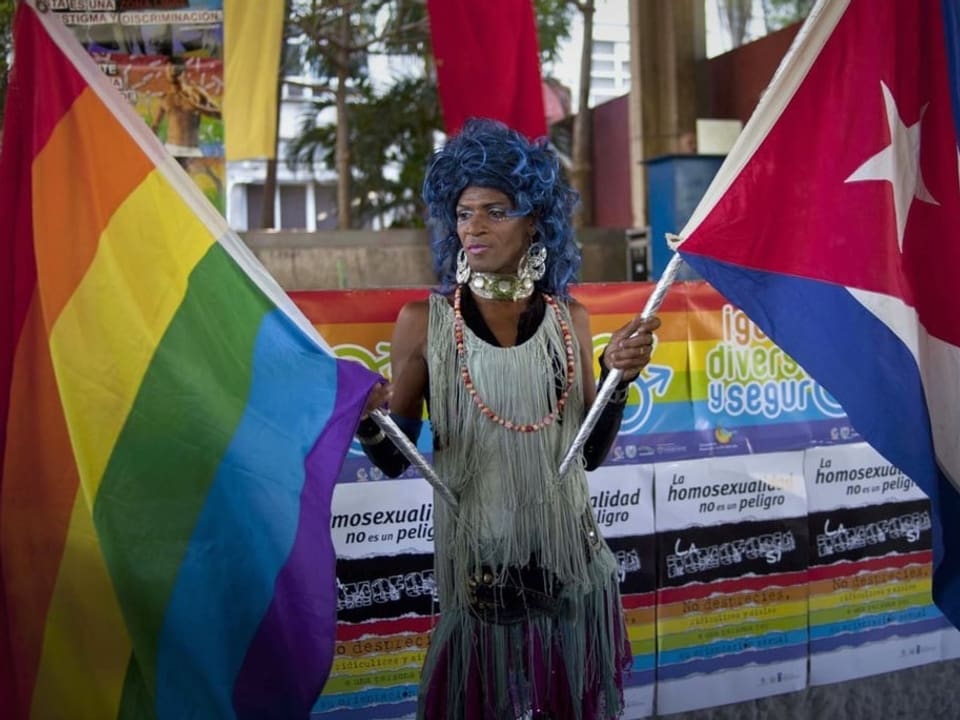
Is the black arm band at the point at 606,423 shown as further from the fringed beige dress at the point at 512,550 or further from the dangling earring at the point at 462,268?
the dangling earring at the point at 462,268

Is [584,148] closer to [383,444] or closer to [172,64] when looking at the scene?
[172,64]

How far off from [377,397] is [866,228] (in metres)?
1.24

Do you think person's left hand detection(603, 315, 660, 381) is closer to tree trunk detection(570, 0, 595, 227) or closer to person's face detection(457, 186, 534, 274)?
person's face detection(457, 186, 534, 274)

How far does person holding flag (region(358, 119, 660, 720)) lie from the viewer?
265 cm

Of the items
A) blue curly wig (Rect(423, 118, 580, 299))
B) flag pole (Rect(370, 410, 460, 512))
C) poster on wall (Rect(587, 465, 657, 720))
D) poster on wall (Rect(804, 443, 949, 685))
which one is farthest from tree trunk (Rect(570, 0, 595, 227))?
flag pole (Rect(370, 410, 460, 512))

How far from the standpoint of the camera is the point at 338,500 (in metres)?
3.48

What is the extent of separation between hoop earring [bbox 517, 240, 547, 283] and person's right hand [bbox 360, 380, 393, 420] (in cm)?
45

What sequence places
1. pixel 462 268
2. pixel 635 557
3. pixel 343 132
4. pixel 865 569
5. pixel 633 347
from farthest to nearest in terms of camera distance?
1. pixel 343 132
2. pixel 865 569
3. pixel 635 557
4. pixel 462 268
5. pixel 633 347

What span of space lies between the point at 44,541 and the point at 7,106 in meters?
0.93

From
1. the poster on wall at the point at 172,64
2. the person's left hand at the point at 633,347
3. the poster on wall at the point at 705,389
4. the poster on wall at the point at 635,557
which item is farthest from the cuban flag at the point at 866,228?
the poster on wall at the point at 172,64

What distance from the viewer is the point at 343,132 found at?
905cm

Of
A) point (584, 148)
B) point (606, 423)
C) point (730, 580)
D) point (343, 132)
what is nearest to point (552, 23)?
point (584, 148)

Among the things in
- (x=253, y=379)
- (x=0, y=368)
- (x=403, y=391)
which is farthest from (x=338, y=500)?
(x=0, y=368)

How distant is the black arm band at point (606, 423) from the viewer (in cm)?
271
